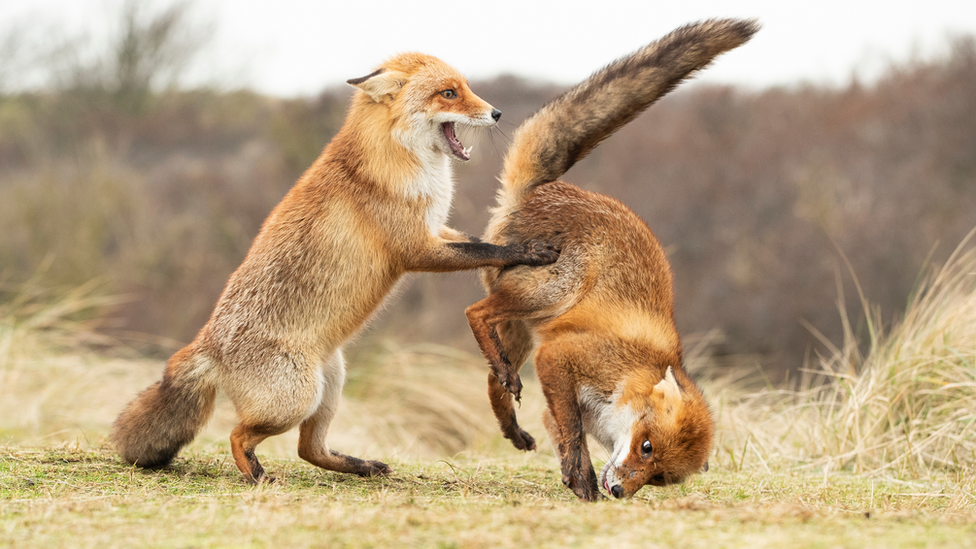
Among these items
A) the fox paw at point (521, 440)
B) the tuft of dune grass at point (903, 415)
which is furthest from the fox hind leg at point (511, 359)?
the tuft of dune grass at point (903, 415)

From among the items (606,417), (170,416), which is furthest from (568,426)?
(170,416)

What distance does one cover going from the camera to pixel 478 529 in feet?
9.85

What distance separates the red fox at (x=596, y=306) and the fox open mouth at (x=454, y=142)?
400 mm

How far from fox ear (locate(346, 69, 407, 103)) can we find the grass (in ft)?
7.58

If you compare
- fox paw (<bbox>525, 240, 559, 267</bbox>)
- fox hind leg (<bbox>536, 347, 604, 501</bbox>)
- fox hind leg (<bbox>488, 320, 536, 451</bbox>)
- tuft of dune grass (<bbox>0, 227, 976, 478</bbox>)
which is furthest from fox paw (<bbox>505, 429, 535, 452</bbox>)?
tuft of dune grass (<bbox>0, 227, 976, 478</bbox>)

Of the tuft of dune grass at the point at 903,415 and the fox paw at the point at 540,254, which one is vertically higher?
the fox paw at the point at 540,254

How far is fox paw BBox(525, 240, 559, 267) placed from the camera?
15.3ft

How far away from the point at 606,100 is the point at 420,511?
2732 millimetres

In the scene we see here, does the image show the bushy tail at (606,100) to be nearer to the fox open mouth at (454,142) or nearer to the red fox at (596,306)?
the red fox at (596,306)

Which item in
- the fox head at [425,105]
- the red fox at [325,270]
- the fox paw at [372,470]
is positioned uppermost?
the fox head at [425,105]

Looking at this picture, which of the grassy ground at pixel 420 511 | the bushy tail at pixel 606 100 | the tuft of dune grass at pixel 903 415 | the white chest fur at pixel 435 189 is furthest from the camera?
the tuft of dune grass at pixel 903 415

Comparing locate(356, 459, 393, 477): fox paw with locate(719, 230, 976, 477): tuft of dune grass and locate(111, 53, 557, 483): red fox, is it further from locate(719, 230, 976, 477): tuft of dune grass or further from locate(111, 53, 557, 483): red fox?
locate(719, 230, 976, 477): tuft of dune grass

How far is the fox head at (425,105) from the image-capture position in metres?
4.78

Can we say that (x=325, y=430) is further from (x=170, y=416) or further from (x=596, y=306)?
(x=596, y=306)
